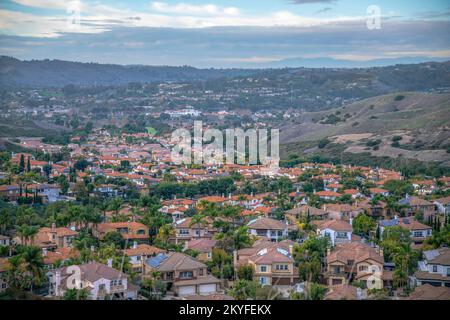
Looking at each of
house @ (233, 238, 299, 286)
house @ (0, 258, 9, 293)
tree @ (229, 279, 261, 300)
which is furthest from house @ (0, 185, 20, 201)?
tree @ (229, 279, 261, 300)

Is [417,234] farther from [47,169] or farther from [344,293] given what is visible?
[47,169]

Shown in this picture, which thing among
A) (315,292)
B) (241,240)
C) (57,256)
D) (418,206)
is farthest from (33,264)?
(418,206)

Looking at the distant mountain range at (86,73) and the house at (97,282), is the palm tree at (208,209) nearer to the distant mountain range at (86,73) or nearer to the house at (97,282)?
the house at (97,282)

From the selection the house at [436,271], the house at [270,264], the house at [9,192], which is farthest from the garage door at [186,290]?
the house at [9,192]
